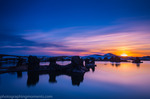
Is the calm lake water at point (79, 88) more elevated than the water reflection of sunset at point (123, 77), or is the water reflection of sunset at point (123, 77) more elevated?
the calm lake water at point (79, 88)

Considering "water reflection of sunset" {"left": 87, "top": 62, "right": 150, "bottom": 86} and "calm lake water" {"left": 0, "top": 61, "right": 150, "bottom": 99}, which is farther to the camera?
"water reflection of sunset" {"left": 87, "top": 62, "right": 150, "bottom": 86}

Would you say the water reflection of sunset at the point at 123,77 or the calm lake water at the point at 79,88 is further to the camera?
the water reflection of sunset at the point at 123,77

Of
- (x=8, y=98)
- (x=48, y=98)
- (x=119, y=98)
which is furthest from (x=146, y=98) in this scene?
(x=8, y=98)

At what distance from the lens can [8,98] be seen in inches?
693

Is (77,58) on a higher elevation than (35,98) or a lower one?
higher

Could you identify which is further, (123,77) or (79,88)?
(123,77)

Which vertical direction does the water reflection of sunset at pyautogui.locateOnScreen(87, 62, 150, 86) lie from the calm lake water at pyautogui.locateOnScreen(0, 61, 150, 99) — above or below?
below

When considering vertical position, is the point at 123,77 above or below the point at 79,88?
below

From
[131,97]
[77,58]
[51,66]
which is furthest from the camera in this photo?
[51,66]

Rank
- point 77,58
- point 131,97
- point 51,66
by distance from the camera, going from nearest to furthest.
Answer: point 131,97, point 77,58, point 51,66

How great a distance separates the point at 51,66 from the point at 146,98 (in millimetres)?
47760

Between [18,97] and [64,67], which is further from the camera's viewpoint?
[64,67]

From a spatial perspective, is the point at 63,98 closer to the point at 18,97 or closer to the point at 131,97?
the point at 18,97

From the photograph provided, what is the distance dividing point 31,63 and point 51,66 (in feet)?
33.9
